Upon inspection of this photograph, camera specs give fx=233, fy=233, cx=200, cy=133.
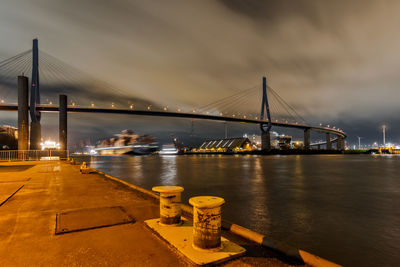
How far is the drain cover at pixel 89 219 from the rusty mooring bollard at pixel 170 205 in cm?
84

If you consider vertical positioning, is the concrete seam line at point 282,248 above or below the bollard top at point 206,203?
below

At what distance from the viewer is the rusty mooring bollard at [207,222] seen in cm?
318

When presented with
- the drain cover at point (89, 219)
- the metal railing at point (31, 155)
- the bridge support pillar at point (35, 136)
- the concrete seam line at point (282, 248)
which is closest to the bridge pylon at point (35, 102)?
the bridge support pillar at point (35, 136)

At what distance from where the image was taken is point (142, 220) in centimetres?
486

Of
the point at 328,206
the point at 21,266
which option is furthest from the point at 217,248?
the point at 328,206

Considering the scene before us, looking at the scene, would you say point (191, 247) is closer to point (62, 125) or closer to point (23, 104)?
point (23, 104)

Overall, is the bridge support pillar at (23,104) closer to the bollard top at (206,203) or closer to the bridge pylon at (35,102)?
the bridge pylon at (35,102)

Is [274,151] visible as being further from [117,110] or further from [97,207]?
[97,207]

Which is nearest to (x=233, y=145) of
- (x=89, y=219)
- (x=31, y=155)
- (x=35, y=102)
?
(x=35, y=102)

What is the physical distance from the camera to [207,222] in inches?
127

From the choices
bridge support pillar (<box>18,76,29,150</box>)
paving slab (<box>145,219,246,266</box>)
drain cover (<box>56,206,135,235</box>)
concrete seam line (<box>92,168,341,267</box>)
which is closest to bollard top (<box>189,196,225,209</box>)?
paving slab (<box>145,219,246,266</box>)

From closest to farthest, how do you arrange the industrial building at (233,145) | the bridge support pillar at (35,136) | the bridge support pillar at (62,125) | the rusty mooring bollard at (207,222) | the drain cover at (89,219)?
1. the rusty mooring bollard at (207,222)
2. the drain cover at (89,219)
3. the bridge support pillar at (62,125)
4. the bridge support pillar at (35,136)
5. the industrial building at (233,145)

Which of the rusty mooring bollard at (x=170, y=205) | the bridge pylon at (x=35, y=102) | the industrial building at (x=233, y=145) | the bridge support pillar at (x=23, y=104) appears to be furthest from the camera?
the industrial building at (x=233, y=145)

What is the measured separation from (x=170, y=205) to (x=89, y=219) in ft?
6.22
